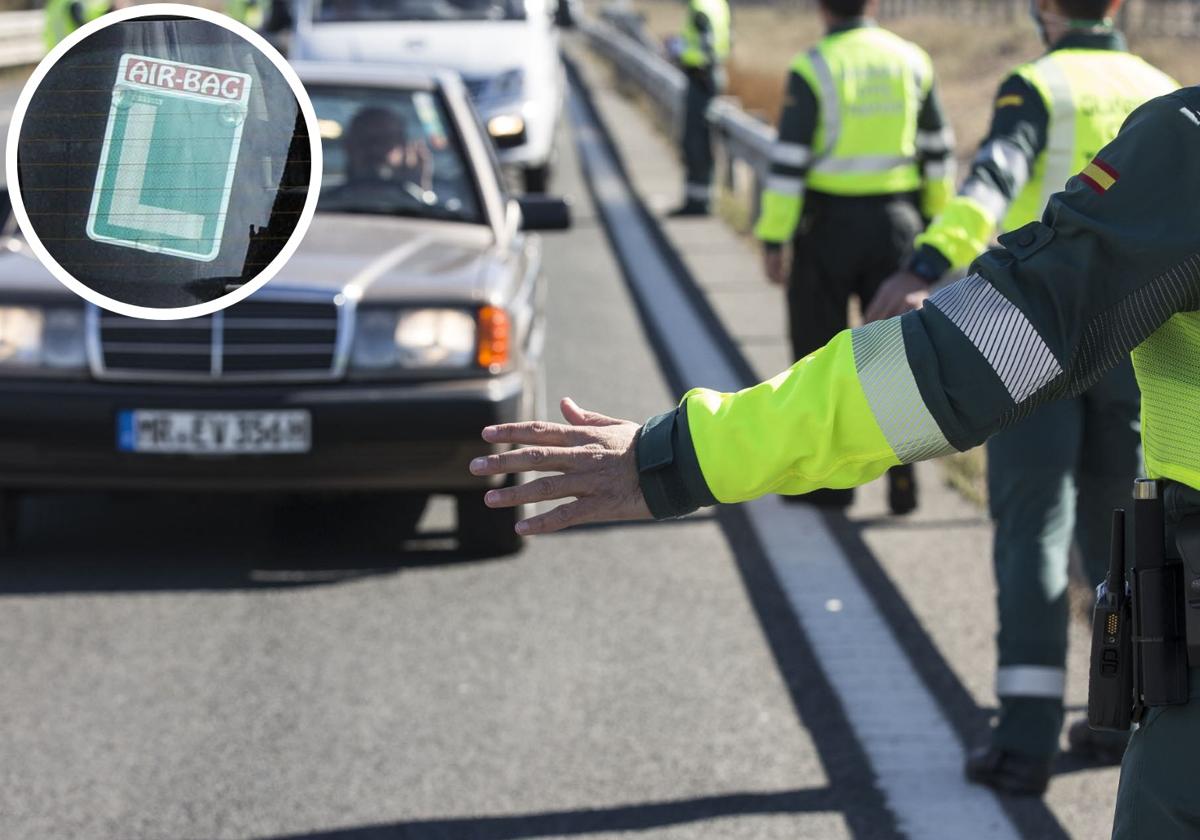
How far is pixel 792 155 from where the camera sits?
7344mm

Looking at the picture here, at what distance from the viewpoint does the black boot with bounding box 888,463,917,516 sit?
284 inches

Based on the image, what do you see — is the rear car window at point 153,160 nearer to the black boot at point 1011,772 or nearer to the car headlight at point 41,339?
the black boot at point 1011,772

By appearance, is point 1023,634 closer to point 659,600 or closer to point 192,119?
point 659,600

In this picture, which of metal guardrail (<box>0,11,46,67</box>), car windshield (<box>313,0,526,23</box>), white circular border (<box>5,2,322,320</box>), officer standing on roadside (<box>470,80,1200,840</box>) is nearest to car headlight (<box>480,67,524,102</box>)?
car windshield (<box>313,0,526,23</box>)

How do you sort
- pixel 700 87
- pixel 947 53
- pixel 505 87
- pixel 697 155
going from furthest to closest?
pixel 947 53 → pixel 700 87 → pixel 697 155 → pixel 505 87

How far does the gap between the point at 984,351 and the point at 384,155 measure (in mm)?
5435

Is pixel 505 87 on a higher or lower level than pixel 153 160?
lower

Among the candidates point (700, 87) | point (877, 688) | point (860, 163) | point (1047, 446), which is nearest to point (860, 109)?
point (860, 163)

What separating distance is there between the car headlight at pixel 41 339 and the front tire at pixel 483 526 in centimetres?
135

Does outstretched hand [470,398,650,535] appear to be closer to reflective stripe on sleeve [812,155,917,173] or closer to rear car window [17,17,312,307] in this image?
rear car window [17,17,312,307]

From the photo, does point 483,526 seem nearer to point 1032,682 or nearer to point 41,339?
point 41,339

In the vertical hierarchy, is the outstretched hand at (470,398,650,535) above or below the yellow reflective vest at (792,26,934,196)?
above

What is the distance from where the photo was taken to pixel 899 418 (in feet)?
7.11

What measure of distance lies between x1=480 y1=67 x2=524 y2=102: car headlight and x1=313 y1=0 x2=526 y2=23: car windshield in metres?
0.74
